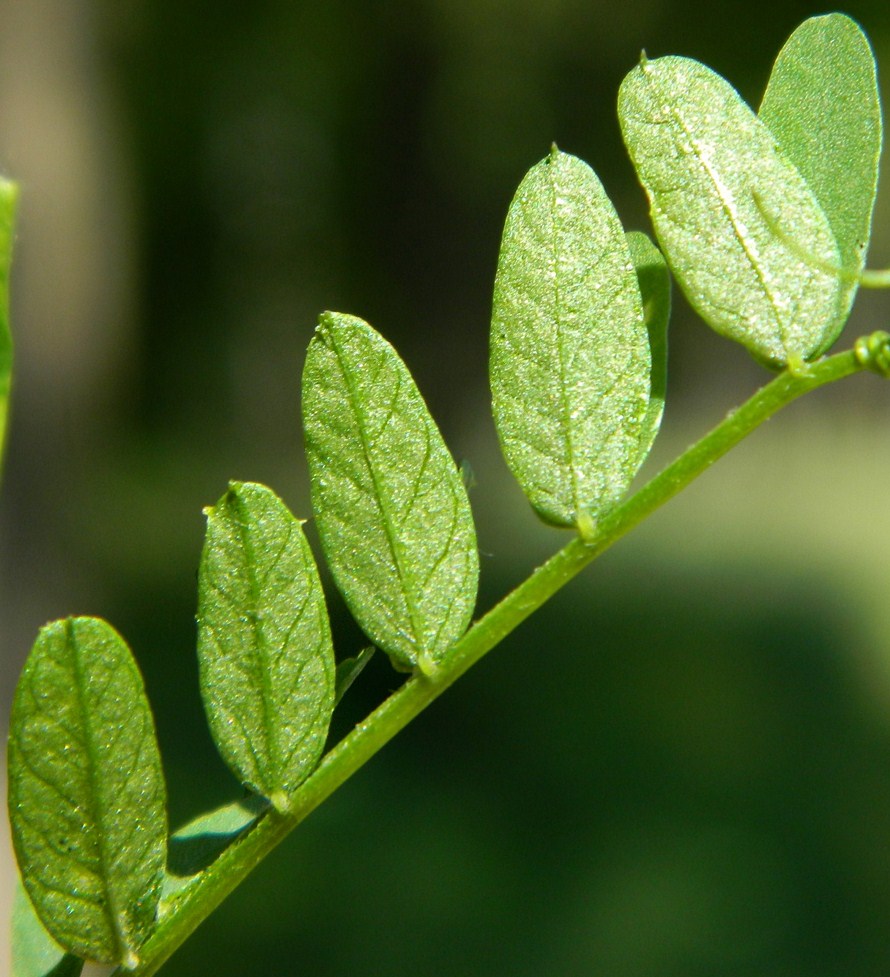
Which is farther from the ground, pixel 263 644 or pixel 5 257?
pixel 5 257

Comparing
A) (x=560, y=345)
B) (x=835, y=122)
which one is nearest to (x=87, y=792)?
(x=560, y=345)

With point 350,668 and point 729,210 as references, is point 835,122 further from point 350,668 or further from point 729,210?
point 350,668

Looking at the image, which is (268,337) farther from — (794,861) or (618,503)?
(618,503)

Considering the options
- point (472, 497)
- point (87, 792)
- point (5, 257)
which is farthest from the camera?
point (472, 497)

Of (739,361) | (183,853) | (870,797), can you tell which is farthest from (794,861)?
(739,361)

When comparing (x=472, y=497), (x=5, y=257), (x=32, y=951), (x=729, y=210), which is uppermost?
(x=5, y=257)

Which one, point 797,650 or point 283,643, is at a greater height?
point 283,643

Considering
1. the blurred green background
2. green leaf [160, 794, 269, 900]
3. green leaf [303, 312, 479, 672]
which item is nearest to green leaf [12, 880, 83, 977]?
green leaf [160, 794, 269, 900]

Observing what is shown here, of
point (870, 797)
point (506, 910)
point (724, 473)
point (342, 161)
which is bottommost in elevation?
point (724, 473)
